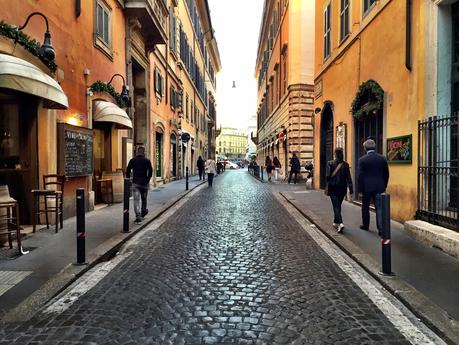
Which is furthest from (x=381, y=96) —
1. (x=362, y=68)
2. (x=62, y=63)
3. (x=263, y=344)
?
(x=263, y=344)

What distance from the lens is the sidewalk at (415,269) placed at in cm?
398

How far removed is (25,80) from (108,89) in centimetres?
585

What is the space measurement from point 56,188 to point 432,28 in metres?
8.07

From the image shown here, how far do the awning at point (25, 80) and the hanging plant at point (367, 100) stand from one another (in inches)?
277

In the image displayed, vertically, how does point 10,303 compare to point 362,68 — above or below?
below

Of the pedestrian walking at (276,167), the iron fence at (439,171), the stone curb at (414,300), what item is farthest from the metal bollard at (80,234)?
the pedestrian walking at (276,167)

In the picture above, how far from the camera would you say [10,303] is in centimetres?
424

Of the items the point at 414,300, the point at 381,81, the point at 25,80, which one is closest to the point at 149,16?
the point at 381,81

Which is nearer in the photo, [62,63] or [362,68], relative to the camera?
[62,63]

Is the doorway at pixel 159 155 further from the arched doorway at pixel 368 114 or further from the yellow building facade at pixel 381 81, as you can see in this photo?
the arched doorway at pixel 368 114

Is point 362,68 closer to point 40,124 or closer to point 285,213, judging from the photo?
point 285,213

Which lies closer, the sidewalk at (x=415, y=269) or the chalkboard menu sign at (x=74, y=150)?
the sidewalk at (x=415, y=269)

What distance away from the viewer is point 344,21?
1363 centimetres

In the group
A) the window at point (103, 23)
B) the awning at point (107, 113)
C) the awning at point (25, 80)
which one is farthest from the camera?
the window at point (103, 23)
